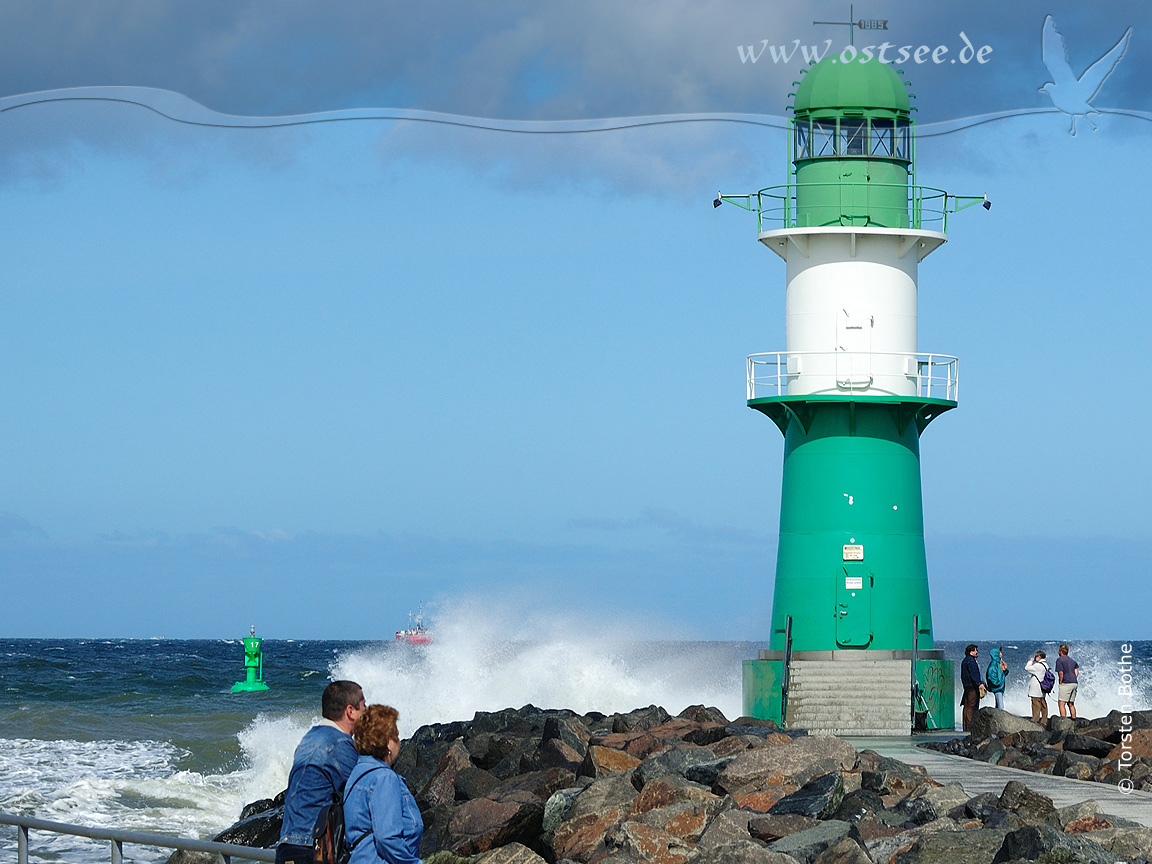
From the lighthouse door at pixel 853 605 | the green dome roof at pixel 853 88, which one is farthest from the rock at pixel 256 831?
the green dome roof at pixel 853 88

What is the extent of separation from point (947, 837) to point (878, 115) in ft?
39.5

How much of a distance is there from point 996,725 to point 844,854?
833 cm

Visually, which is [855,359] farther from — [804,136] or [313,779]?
[313,779]

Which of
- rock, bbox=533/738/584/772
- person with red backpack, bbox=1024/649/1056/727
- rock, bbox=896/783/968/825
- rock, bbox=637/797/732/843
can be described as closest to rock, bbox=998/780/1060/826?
rock, bbox=896/783/968/825

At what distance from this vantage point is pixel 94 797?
20.4 metres

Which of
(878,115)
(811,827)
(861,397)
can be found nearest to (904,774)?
(811,827)

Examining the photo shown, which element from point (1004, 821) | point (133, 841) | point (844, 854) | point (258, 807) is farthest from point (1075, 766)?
point (133, 841)

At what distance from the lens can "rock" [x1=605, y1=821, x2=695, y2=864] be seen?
31.4 feet

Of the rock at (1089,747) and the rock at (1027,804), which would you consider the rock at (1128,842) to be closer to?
the rock at (1027,804)

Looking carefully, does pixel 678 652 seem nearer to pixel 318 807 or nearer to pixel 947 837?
pixel 947 837

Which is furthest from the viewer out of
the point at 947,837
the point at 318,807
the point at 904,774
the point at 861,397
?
the point at 861,397

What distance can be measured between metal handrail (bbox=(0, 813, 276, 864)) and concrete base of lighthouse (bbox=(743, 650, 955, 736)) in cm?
1185

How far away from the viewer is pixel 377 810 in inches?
212

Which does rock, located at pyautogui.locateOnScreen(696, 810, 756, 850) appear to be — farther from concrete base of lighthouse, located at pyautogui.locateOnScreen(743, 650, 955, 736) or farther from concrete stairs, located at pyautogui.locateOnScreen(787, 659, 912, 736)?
concrete stairs, located at pyautogui.locateOnScreen(787, 659, 912, 736)
